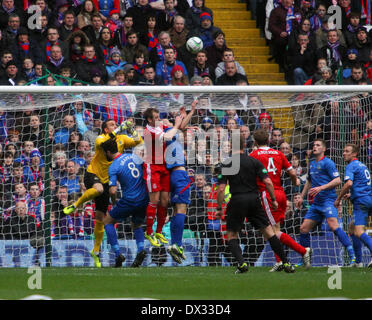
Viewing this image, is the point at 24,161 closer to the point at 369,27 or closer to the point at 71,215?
the point at 71,215

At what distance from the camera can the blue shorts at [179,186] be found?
38.5 ft

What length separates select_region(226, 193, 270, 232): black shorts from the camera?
10258mm

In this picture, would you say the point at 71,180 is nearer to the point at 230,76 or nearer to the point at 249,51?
the point at 230,76

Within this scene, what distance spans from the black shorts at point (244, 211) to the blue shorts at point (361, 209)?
2256mm

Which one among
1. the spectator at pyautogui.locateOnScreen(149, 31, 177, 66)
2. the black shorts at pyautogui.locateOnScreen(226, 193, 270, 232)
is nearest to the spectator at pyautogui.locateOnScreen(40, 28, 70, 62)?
the spectator at pyautogui.locateOnScreen(149, 31, 177, 66)

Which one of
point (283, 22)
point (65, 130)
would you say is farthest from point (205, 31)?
point (65, 130)

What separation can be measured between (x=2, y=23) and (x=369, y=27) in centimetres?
771

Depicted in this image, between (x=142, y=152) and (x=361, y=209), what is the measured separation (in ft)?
10.7

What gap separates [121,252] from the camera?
13086 millimetres

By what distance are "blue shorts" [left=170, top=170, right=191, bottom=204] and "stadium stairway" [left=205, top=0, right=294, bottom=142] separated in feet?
20.5

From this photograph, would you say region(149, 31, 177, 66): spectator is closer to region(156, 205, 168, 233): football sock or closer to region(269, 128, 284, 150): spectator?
region(269, 128, 284, 150): spectator

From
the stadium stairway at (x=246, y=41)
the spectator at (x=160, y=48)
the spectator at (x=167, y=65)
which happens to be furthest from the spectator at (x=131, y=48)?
the stadium stairway at (x=246, y=41)

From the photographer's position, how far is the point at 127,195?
11766 mm

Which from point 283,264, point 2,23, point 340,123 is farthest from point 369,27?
point 283,264
